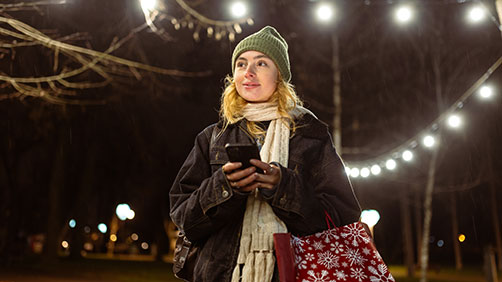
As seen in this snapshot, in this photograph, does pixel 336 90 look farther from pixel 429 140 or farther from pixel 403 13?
pixel 403 13

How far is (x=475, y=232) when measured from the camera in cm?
4928

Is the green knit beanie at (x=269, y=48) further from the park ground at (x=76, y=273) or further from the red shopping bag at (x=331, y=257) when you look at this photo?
the park ground at (x=76, y=273)

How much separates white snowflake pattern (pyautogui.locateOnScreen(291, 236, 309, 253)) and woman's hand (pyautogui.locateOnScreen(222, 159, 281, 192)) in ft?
0.86

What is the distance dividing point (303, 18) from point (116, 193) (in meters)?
16.2

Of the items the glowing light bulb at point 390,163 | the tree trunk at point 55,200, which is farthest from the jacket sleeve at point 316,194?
the tree trunk at point 55,200

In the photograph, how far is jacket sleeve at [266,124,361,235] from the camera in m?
2.08

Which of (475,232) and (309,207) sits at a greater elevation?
(475,232)

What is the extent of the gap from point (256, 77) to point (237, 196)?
0.67 metres

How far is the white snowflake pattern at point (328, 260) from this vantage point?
2078mm

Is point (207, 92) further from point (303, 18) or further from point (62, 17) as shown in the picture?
point (62, 17)

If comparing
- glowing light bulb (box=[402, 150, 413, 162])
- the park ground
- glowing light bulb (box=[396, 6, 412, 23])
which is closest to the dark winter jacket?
glowing light bulb (box=[396, 6, 412, 23])

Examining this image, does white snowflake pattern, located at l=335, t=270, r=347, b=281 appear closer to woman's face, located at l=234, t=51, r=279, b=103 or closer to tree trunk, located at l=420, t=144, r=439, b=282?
woman's face, located at l=234, t=51, r=279, b=103

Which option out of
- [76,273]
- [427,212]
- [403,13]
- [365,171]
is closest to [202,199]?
[403,13]

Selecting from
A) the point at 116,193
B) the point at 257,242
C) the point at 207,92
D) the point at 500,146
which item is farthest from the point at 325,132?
the point at 500,146
